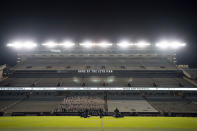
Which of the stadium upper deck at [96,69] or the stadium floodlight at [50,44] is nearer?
the stadium upper deck at [96,69]

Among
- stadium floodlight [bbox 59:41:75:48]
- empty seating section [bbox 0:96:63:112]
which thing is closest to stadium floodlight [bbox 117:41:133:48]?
stadium floodlight [bbox 59:41:75:48]

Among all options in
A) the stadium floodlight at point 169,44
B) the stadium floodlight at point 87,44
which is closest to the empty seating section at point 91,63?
the stadium floodlight at point 169,44

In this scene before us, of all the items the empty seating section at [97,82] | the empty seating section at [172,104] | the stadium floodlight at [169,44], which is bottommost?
the empty seating section at [172,104]

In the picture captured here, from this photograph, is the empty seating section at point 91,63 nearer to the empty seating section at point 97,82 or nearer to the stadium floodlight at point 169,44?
the stadium floodlight at point 169,44

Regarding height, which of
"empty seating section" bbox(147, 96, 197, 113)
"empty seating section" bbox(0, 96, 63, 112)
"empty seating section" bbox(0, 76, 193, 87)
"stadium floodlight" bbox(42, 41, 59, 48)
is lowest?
"empty seating section" bbox(147, 96, 197, 113)

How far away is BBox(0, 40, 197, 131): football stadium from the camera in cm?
1179

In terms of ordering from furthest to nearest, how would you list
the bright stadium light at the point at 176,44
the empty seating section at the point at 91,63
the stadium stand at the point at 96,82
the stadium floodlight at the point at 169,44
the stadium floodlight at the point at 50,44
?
the stadium floodlight at the point at 50,44 → the stadium floodlight at the point at 169,44 → the bright stadium light at the point at 176,44 → the empty seating section at the point at 91,63 → the stadium stand at the point at 96,82

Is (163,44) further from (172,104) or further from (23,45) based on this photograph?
(23,45)

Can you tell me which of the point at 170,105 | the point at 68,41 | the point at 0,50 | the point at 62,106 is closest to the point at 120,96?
the point at 170,105

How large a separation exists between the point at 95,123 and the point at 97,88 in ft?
19.6

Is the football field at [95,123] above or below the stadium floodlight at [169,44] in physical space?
below

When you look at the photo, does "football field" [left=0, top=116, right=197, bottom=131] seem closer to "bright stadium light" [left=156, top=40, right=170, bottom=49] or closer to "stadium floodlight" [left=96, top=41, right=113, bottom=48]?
→ "bright stadium light" [left=156, top=40, right=170, bottom=49]

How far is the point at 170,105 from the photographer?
14.8m

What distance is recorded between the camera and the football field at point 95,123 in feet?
33.9
